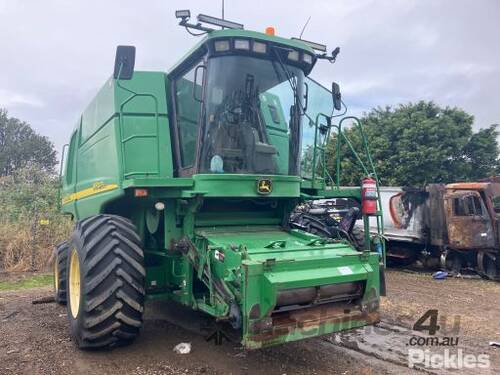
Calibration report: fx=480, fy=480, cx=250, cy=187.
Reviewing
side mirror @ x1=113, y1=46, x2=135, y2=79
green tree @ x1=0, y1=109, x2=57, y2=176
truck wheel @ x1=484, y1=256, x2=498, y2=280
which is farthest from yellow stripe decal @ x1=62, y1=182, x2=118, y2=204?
green tree @ x1=0, y1=109, x2=57, y2=176

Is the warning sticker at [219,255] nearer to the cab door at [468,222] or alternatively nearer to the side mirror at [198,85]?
the side mirror at [198,85]

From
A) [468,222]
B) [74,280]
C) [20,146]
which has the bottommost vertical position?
[74,280]

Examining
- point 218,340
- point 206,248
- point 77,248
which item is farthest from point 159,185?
point 218,340

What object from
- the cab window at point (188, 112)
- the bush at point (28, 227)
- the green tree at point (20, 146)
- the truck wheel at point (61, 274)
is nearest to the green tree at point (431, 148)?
the bush at point (28, 227)

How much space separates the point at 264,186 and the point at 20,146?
4321 centimetres

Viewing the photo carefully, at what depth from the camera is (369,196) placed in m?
5.39

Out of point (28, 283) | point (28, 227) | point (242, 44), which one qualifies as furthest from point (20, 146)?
point (242, 44)

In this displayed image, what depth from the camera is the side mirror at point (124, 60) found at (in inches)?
185

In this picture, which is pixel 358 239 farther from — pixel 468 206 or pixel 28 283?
pixel 28 283

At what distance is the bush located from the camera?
35.6 ft

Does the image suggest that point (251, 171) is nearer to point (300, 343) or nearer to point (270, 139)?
point (270, 139)

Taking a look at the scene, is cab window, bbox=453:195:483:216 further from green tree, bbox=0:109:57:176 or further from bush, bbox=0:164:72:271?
green tree, bbox=0:109:57:176

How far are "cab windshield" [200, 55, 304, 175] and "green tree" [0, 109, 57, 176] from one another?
39.9m

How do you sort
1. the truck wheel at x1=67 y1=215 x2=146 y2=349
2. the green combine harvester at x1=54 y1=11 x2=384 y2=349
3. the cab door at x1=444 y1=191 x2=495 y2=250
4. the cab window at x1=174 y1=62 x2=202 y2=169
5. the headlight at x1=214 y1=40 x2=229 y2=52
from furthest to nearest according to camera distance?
1. the cab door at x1=444 y1=191 x2=495 y2=250
2. the cab window at x1=174 y1=62 x2=202 y2=169
3. the headlight at x1=214 y1=40 x2=229 y2=52
4. the truck wheel at x1=67 y1=215 x2=146 y2=349
5. the green combine harvester at x1=54 y1=11 x2=384 y2=349
